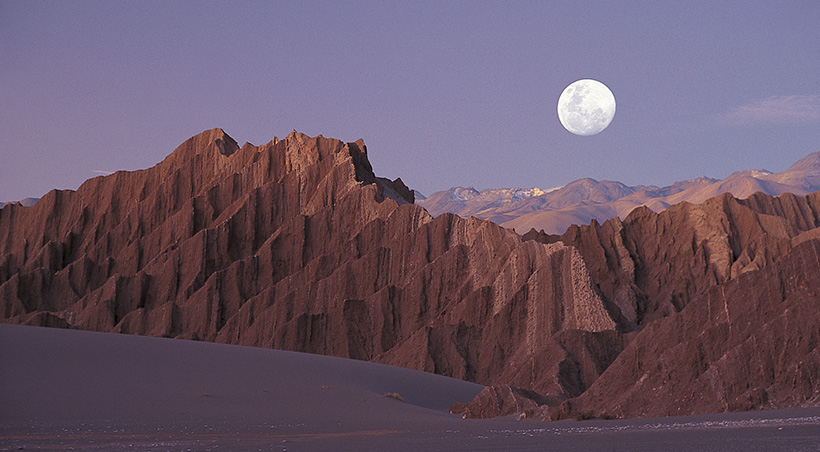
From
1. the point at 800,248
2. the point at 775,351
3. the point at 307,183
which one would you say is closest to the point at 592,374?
the point at 800,248

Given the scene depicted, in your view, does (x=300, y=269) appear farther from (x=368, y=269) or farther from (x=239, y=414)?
(x=239, y=414)

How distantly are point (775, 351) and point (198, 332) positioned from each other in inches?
2146

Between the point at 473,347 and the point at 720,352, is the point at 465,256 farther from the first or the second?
the point at 720,352

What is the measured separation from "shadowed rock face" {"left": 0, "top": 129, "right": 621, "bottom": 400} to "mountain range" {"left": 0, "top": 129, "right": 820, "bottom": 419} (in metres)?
0.14

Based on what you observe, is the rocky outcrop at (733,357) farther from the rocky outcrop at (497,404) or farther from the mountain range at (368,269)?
the rocky outcrop at (497,404)

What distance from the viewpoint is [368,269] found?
67.9m

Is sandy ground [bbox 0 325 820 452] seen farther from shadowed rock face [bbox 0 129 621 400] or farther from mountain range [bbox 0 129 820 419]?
shadowed rock face [bbox 0 129 621 400]

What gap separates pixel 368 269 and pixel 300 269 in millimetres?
8517

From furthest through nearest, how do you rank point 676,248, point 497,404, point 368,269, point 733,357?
point 676,248
point 368,269
point 497,404
point 733,357

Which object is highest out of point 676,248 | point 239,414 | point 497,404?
point 676,248

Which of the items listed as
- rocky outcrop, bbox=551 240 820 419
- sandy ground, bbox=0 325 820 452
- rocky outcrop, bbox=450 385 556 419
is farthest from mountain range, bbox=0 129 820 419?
sandy ground, bbox=0 325 820 452

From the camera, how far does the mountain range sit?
43.6 meters

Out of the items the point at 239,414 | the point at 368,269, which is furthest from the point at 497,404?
the point at 368,269

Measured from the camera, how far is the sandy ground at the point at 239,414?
12211 millimetres
